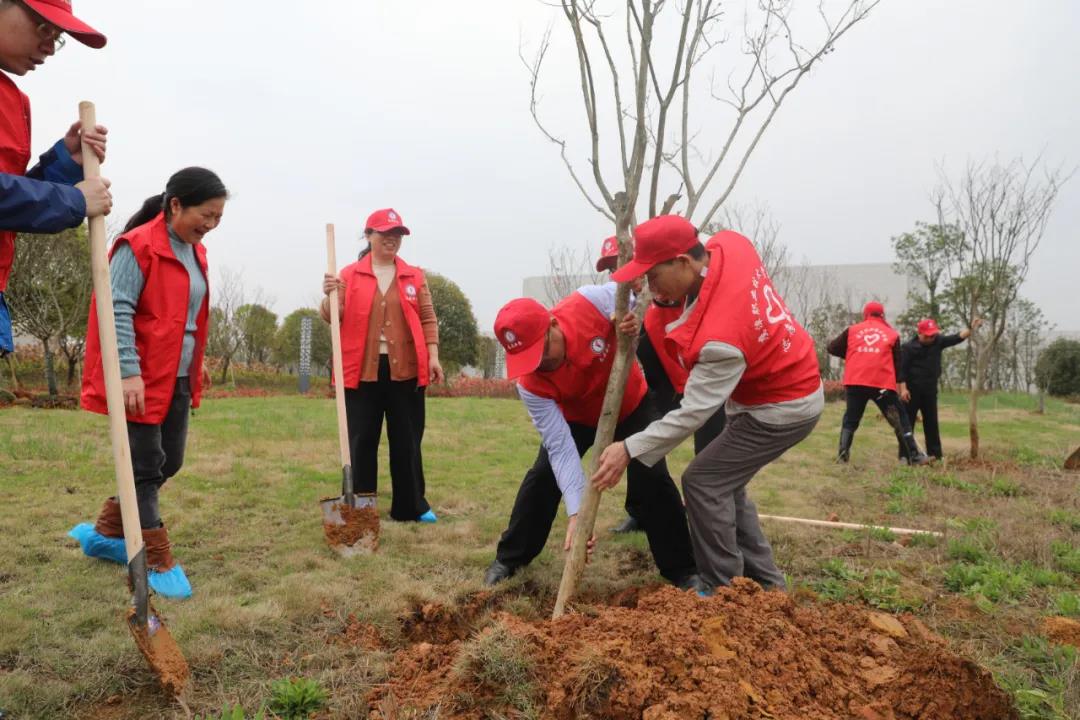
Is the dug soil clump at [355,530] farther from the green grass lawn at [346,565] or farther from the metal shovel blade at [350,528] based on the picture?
the green grass lawn at [346,565]

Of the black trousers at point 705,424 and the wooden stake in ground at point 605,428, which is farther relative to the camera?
the black trousers at point 705,424

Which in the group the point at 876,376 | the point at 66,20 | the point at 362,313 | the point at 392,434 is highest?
the point at 66,20

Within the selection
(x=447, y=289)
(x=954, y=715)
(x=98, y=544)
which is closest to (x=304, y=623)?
(x=98, y=544)

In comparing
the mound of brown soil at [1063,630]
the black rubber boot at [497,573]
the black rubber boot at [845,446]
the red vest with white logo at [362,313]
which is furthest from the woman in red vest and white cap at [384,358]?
the black rubber boot at [845,446]

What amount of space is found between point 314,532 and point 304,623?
1290 mm

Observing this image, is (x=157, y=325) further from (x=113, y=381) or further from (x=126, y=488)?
(x=126, y=488)

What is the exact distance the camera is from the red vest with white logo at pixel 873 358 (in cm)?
721

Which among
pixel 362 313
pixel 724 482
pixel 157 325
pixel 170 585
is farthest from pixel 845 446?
pixel 157 325

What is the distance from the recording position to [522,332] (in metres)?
2.75

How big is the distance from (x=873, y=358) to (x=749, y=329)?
5.51 m

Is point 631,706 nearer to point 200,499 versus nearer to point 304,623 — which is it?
point 304,623

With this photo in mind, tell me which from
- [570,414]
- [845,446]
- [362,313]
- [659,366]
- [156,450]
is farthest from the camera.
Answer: [845,446]

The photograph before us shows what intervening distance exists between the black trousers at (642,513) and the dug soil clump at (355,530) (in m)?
0.74

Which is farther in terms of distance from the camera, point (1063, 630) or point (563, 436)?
point (563, 436)
